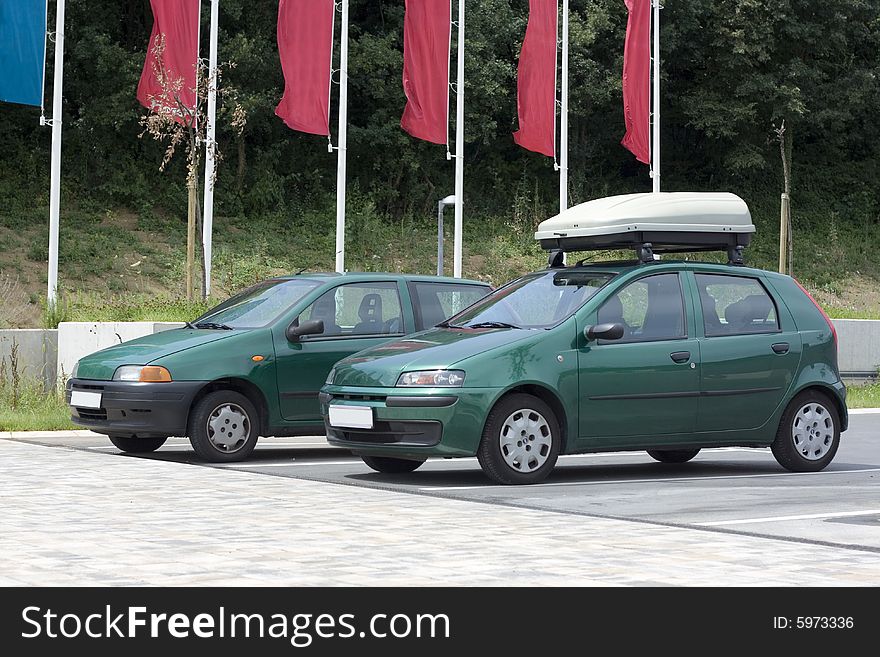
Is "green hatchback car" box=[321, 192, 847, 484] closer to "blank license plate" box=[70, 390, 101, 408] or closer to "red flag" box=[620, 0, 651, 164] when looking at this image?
"blank license plate" box=[70, 390, 101, 408]

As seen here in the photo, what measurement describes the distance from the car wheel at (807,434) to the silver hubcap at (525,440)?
2400 millimetres

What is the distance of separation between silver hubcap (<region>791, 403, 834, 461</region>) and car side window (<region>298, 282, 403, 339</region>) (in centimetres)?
376

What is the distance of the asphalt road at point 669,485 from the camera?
9.04 metres

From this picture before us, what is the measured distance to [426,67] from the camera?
28531 mm

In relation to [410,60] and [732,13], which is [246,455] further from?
[732,13]

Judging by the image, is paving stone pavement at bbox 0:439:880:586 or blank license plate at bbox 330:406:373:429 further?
blank license plate at bbox 330:406:373:429

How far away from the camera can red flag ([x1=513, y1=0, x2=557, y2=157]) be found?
31234 millimetres

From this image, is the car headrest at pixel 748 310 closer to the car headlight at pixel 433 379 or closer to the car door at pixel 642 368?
the car door at pixel 642 368

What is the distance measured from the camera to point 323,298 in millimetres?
13539

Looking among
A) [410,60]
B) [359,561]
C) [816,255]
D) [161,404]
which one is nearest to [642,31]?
[410,60]

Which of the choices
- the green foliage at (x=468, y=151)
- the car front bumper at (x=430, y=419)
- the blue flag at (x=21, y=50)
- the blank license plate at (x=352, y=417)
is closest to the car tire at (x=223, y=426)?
the blank license plate at (x=352, y=417)

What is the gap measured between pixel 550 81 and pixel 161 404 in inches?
804

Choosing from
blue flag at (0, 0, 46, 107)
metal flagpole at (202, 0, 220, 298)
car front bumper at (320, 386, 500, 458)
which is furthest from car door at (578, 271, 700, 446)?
blue flag at (0, 0, 46, 107)

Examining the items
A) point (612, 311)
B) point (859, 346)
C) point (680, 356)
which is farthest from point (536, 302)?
point (859, 346)
